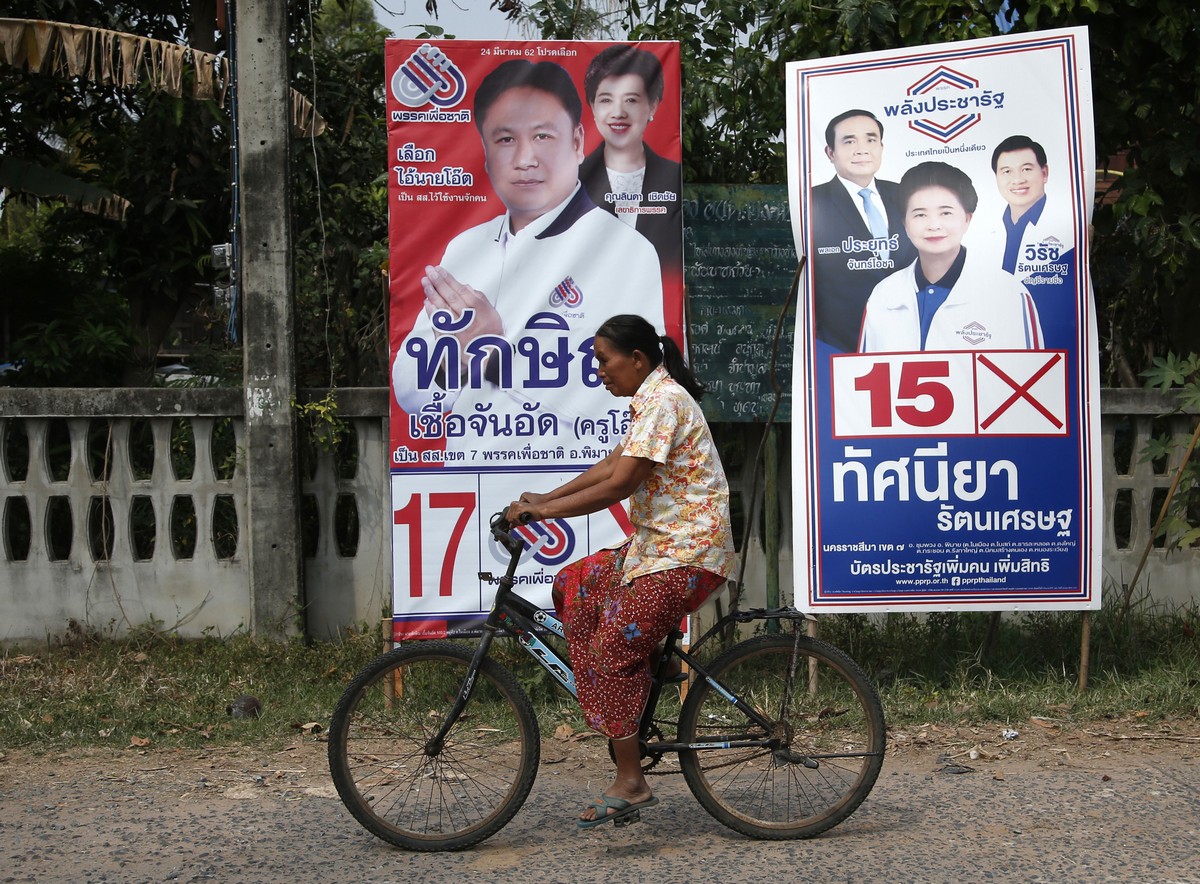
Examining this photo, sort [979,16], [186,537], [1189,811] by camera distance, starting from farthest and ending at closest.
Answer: [186,537], [979,16], [1189,811]

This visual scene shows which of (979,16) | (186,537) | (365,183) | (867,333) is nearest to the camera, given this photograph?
(867,333)

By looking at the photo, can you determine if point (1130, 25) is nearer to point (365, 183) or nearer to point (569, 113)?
Result: point (569, 113)

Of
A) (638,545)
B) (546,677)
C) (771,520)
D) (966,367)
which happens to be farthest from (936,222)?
(546,677)

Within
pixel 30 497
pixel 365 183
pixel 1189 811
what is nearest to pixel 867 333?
pixel 1189 811

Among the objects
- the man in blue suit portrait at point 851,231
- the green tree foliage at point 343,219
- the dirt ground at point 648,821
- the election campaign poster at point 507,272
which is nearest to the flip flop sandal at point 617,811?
the dirt ground at point 648,821

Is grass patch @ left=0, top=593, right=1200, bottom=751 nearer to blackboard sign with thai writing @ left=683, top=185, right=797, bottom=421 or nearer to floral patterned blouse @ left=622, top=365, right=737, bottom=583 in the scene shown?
blackboard sign with thai writing @ left=683, top=185, right=797, bottom=421

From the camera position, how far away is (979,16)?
6.48m

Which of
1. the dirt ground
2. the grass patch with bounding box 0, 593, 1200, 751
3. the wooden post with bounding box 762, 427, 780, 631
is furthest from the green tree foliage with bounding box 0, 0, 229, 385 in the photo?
the wooden post with bounding box 762, 427, 780, 631

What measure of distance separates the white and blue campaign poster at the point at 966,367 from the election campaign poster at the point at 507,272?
0.92m

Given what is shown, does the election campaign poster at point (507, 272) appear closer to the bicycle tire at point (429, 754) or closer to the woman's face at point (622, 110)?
the woman's face at point (622, 110)

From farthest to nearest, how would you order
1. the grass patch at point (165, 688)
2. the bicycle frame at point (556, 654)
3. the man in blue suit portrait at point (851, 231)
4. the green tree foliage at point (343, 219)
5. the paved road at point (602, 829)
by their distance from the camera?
1. the green tree foliage at point (343, 219)
2. the man in blue suit portrait at point (851, 231)
3. the grass patch at point (165, 688)
4. the bicycle frame at point (556, 654)
5. the paved road at point (602, 829)

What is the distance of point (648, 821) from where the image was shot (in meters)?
4.57

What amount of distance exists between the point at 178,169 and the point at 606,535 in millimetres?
5889

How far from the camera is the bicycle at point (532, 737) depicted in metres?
4.25
